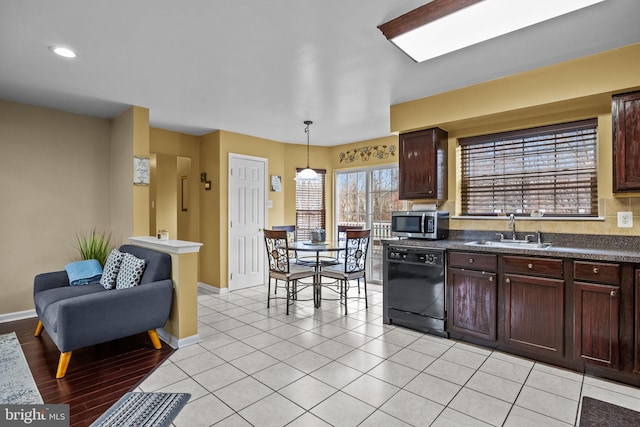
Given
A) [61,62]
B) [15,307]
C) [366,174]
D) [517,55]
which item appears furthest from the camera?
[366,174]

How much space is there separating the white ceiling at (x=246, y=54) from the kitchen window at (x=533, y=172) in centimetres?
78

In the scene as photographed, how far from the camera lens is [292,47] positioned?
2.57 metres

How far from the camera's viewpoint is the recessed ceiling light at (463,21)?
1905 millimetres

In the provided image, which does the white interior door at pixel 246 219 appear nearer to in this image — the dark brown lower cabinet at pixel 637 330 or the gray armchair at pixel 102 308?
the gray armchair at pixel 102 308

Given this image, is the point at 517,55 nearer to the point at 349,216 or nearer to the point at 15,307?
the point at 349,216

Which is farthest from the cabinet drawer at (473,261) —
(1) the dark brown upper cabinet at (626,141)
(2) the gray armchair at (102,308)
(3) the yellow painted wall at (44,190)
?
(3) the yellow painted wall at (44,190)

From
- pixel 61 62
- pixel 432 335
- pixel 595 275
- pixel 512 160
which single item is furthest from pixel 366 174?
pixel 61 62

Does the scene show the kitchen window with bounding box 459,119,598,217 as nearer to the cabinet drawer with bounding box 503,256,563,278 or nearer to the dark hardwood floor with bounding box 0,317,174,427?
the cabinet drawer with bounding box 503,256,563,278

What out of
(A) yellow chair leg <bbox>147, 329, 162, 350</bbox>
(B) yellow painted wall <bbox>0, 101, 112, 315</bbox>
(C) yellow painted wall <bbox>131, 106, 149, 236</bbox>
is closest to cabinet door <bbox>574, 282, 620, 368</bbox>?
(A) yellow chair leg <bbox>147, 329, 162, 350</bbox>

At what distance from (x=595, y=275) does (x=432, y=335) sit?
5.01ft

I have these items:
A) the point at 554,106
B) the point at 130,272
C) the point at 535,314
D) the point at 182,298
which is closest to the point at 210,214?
the point at 130,272

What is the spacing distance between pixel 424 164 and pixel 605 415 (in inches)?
101

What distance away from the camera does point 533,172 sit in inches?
134

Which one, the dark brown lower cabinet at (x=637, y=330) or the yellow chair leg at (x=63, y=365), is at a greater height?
the dark brown lower cabinet at (x=637, y=330)
